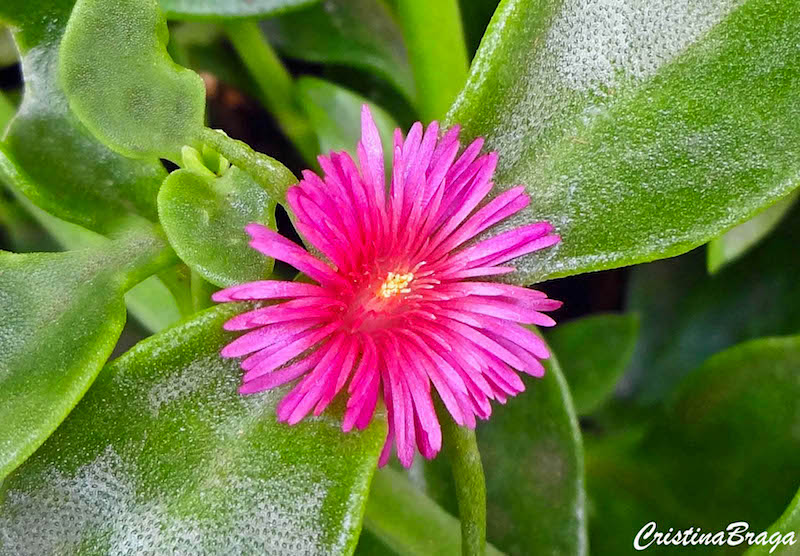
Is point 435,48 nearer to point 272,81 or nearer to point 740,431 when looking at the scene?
point 272,81

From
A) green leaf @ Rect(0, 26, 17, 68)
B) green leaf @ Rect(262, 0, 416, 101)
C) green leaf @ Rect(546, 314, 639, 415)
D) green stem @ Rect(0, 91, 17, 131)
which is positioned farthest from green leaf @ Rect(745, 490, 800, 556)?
green leaf @ Rect(0, 26, 17, 68)

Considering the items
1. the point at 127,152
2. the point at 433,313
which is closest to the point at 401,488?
the point at 433,313

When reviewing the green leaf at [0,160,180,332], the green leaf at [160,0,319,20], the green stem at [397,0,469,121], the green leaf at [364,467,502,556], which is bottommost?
the green leaf at [0,160,180,332]

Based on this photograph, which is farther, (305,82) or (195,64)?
(195,64)

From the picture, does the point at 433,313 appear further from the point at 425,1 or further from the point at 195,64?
the point at 195,64

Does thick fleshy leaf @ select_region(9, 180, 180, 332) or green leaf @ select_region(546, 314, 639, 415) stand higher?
green leaf @ select_region(546, 314, 639, 415)

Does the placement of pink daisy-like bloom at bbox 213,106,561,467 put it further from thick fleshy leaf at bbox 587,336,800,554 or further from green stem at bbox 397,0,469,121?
thick fleshy leaf at bbox 587,336,800,554

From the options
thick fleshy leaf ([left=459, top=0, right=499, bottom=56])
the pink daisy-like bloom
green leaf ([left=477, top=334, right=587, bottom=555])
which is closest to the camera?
the pink daisy-like bloom
